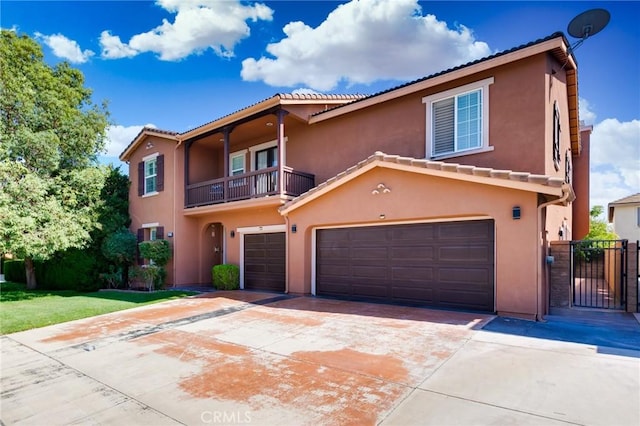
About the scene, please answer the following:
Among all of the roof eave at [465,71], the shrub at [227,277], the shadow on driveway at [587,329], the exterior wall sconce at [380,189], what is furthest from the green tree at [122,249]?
the shadow on driveway at [587,329]

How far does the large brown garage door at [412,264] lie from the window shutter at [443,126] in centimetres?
275

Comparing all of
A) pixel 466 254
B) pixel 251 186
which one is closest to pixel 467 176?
pixel 466 254

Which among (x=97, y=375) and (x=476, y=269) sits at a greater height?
(x=476, y=269)

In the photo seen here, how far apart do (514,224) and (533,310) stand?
194cm

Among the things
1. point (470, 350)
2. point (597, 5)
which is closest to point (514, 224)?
point (470, 350)

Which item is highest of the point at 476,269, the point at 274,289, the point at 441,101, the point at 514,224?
the point at 441,101

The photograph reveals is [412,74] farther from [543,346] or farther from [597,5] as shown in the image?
[543,346]

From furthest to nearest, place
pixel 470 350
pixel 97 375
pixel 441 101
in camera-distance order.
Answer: pixel 441 101, pixel 470 350, pixel 97 375

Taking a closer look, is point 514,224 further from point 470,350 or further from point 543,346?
point 470,350

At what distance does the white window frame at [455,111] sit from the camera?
399 inches

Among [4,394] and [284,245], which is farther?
[284,245]

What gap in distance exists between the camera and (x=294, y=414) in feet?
13.0

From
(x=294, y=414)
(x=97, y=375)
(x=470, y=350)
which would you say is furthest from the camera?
(x=470, y=350)

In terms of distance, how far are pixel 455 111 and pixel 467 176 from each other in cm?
308
